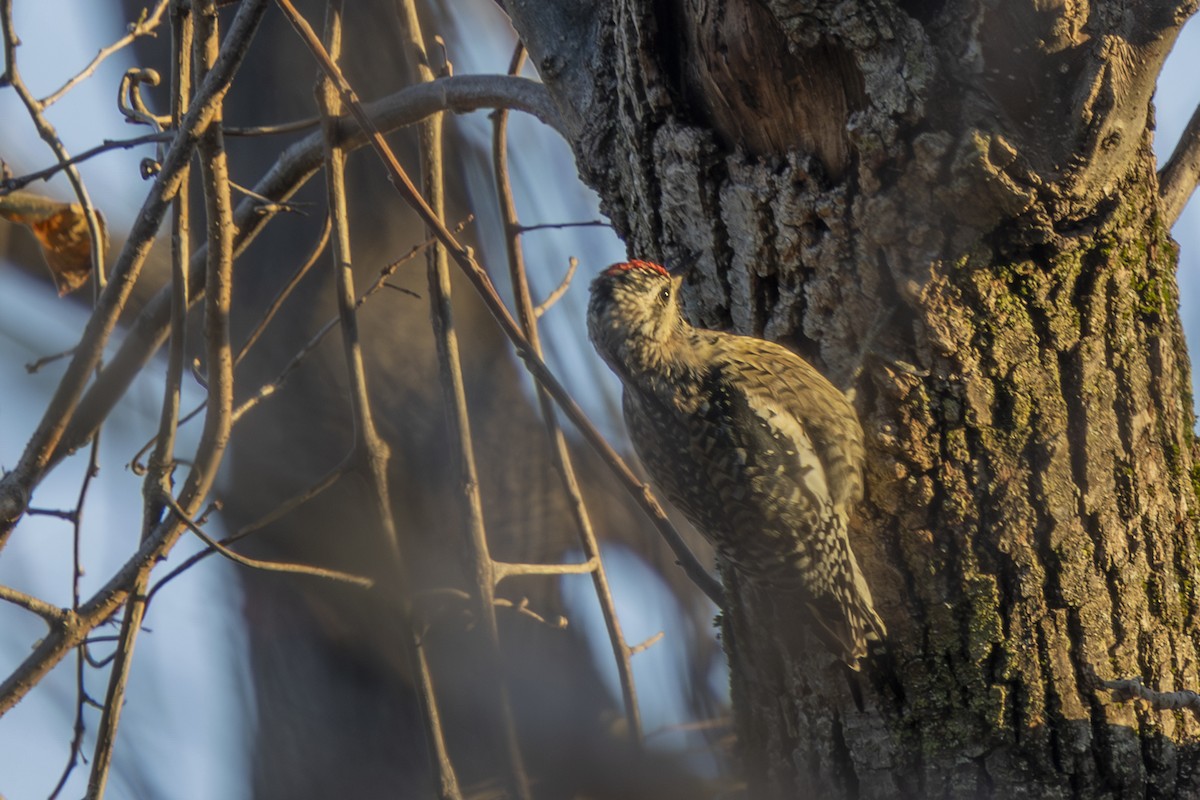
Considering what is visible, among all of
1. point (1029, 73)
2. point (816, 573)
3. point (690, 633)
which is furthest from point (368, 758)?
point (1029, 73)

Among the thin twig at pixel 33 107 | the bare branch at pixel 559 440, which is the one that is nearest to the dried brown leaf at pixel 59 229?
the thin twig at pixel 33 107

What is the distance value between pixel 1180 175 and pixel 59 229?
9.70 feet

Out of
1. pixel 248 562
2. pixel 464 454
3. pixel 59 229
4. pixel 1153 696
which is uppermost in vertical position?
pixel 59 229

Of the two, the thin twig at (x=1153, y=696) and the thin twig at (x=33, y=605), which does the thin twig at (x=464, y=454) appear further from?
the thin twig at (x=1153, y=696)

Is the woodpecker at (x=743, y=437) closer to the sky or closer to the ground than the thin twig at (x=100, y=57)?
closer to the ground

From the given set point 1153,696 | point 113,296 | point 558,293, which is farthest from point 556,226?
point 1153,696

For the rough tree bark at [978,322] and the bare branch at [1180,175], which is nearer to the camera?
the rough tree bark at [978,322]

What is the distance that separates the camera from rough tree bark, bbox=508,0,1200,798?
1.99m

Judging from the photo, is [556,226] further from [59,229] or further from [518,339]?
[59,229]

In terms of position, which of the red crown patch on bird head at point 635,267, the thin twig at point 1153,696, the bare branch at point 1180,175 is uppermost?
the red crown patch on bird head at point 635,267

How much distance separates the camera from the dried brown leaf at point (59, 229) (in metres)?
2.87

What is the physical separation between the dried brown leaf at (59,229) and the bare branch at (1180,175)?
8.59 feet

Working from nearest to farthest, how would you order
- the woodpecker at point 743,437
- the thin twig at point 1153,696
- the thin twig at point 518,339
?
the thin twig at point 1153,696 < the thin twig at point 518,339 < the woodpecker at point 743,437

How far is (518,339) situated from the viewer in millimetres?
2170
